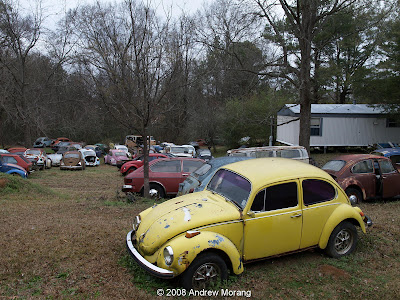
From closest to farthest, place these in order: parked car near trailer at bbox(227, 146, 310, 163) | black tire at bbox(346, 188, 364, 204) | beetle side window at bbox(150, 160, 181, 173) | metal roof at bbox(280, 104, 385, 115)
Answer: black tire at bbox(346, 188, 364, 204) → beetle side window at bbox(150, 160, 181, 173) → parked car near trailer at bbox(227, 146, 310, 163) → metal roof at bbox(280, 104, 385, 115)

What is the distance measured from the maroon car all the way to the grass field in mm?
2735

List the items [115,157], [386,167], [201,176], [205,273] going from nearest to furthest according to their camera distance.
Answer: [205,273] → [201,176] → [386,167] → [115,157]

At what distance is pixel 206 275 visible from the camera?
170 inches

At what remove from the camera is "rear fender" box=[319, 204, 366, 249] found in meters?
5.16

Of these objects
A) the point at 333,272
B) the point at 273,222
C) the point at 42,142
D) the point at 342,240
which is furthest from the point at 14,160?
the point at 42,142

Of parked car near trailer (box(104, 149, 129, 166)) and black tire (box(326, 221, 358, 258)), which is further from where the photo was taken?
parked car near trailer (box(104, 149, 129, 166))

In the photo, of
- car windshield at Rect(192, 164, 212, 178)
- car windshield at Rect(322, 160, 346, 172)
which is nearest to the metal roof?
car windshield at Rect(322, 160, 346, 172)

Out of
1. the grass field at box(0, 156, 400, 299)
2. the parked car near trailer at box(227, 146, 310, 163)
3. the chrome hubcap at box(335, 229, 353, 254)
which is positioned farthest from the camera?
the parked car near trailer at box(227, 146, 310, 163)

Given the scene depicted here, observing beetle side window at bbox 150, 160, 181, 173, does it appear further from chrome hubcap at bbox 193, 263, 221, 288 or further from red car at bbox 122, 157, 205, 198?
chrome hubcap at bbox 193, 263, 221, 288

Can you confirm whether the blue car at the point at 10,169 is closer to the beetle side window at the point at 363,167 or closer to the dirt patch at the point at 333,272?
the beetle side window at the point at 363,167

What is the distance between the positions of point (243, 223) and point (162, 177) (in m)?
7.08

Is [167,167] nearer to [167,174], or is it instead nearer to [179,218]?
[167,174]

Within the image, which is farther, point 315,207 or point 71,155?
point 71,155

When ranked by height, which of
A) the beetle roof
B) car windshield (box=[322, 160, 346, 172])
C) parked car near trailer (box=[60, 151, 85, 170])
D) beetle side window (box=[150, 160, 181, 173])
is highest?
the beetle roof
